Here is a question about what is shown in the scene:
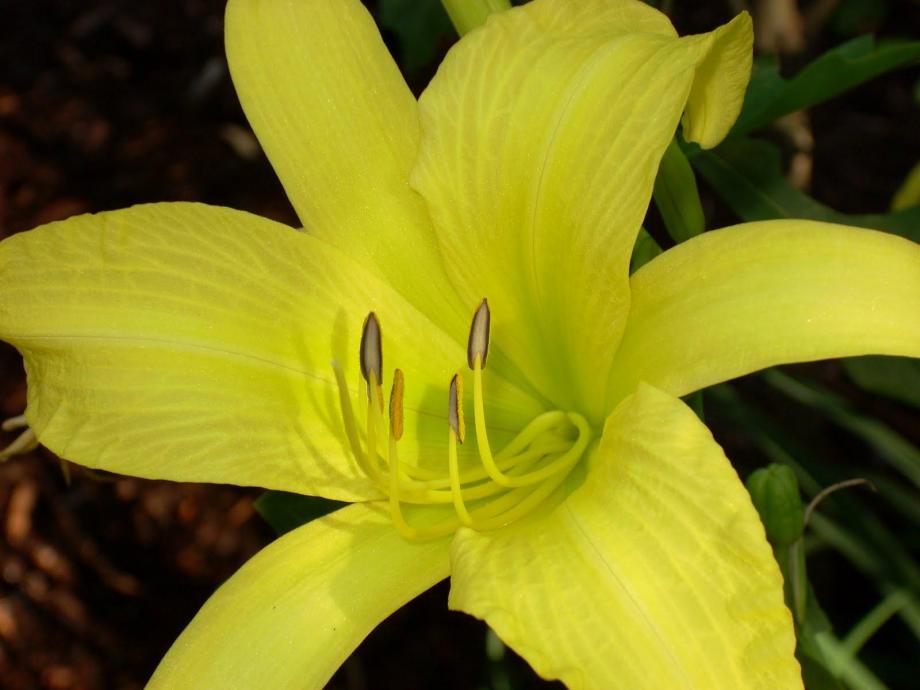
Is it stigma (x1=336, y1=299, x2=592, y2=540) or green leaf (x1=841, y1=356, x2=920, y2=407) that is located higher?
stigma (x1=336, y1=299, x2=592, y2=540)

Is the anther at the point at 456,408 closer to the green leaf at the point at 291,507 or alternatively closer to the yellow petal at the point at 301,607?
the yellow petal at the point at 301,607

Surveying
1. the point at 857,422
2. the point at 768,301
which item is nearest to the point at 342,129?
the point at 768,301

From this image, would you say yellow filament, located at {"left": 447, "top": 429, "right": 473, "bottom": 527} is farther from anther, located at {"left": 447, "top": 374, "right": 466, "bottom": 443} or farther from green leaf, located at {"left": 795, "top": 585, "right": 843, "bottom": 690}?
green leaf, located at {"left": 795, "top": 585, "right": 843, "bottom": 690}

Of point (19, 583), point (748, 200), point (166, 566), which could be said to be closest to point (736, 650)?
point (748, 200)

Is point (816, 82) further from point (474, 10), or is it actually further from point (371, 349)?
point (371, 349)

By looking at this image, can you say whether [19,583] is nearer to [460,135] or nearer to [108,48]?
[108,48]

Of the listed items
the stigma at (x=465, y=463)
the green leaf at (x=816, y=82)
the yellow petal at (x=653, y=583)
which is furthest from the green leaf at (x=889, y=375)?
the yellow petal at (x=653, y=583)

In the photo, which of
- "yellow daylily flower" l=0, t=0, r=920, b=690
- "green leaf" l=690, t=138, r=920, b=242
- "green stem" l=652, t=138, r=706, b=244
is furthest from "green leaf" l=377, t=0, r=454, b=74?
"green stem" l=652, t=138, r=706, b=244
